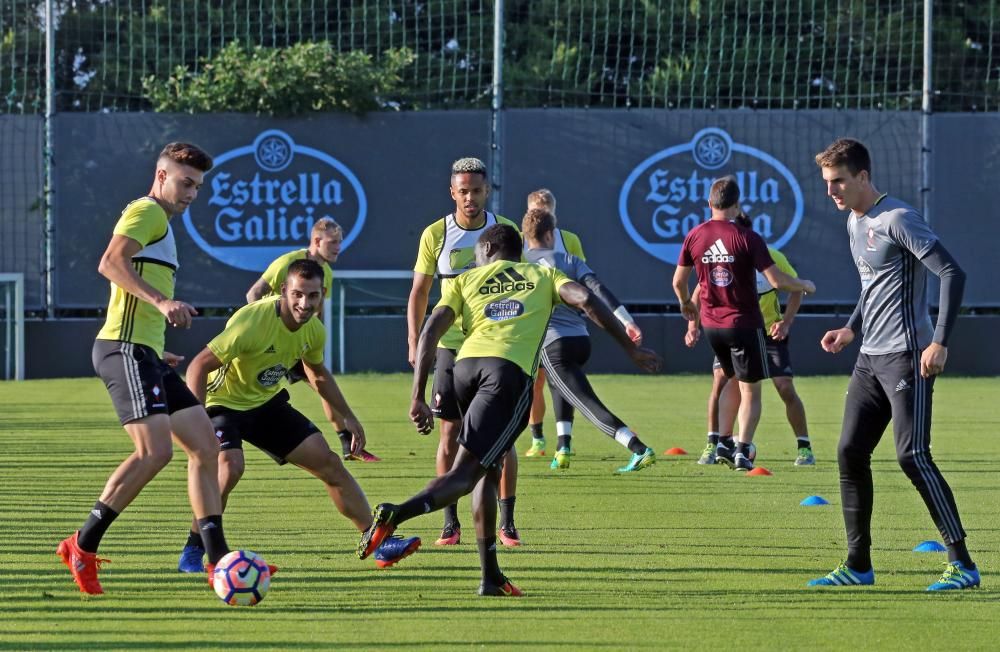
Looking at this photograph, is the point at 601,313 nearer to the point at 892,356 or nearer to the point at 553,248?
the point at 892,356

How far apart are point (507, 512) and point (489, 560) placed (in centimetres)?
Answer: 155

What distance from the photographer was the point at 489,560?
6.82 meters

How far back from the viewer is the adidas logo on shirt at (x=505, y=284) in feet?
23.6

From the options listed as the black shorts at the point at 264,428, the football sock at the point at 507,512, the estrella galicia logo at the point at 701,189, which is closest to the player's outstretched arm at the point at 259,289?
the football sock at the point at 507,512

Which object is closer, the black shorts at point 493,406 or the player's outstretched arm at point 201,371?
the black shorts at point 493,406

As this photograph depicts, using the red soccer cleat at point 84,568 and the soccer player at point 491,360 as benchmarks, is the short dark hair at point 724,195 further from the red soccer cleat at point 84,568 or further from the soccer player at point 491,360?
the red soccer cleat at point 84,568

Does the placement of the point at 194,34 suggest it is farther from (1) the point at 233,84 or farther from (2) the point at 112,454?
(2) the point at 112,454

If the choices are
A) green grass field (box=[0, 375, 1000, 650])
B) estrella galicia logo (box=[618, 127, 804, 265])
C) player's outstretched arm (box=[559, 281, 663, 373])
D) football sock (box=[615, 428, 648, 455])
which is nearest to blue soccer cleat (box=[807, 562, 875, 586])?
green grass field (box=[0, 375, 1000, 650])

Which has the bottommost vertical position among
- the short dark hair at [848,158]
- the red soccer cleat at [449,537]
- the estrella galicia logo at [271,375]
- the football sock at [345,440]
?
the football sock at [345,440]

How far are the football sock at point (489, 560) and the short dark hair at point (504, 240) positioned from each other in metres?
1.42

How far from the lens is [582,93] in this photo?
24.7 metres

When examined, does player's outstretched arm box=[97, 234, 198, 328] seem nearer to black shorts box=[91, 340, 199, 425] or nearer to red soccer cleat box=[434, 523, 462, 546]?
black shorts box=[91, 340, 199, 425]

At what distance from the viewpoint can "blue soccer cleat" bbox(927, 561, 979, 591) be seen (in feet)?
22.9

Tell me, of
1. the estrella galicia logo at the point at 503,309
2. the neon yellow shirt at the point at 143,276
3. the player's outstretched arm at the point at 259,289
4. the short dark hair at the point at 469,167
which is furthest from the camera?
the player's outstretched arm at the point at 259,289
